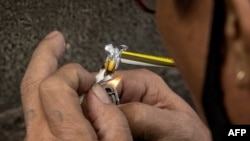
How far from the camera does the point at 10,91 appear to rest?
4.32 feet

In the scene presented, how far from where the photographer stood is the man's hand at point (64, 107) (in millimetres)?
791

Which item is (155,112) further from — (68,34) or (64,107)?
(68,34)

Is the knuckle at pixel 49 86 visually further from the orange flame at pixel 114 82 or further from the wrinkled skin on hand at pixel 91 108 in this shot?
the orange flame at pixel 114 82

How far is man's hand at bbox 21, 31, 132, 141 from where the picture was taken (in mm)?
791

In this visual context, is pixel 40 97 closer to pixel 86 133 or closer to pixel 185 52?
pixel 86 133

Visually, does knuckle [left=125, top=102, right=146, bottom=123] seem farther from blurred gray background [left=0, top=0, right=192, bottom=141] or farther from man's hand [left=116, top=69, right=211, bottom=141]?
blurred gray background [left=0, top=0, right=192, bottom=141]

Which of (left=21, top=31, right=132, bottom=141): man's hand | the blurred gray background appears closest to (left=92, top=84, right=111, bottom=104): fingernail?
(left=21, top=31, right=132, bottom=141): man's hand

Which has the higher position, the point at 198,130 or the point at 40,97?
the point at 40,97

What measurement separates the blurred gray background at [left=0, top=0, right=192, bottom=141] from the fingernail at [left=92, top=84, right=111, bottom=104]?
1.62 feet

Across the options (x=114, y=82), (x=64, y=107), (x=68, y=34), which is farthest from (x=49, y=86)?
(x=68, y=34)

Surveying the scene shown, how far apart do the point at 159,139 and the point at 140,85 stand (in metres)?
0.13

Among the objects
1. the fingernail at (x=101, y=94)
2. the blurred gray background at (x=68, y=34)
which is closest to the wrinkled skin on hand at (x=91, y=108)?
the fingernail at (x=101, y=94)

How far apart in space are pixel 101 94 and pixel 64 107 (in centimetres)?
7

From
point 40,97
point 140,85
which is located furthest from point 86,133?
point 140,85
